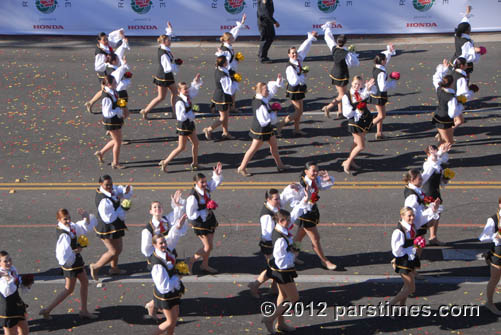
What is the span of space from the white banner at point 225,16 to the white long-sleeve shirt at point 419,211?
12.4 meters

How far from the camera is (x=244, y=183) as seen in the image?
15.6 metres

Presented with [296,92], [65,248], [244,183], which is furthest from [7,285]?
[296,92]

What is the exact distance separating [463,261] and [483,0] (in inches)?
520

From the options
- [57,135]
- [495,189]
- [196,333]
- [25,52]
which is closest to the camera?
[196,333]

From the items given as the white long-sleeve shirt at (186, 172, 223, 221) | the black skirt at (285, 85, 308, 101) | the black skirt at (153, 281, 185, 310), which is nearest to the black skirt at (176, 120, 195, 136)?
the black skirt at (285, 85, 308, 101)

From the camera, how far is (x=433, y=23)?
2367 cm

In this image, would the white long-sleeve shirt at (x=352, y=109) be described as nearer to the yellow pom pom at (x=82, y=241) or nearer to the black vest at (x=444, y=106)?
the black vest at (x=444, y=106)

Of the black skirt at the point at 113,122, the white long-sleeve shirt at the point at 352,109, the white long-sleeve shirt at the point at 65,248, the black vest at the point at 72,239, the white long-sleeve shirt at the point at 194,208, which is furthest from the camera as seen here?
the black skirt at the point at 113,122

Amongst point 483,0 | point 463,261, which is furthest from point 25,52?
point 463,261

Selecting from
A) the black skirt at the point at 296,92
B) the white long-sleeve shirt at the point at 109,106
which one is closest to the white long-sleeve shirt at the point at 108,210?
the white long-sleeve shirt at the point at 109,106

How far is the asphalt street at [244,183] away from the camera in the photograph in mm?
11539

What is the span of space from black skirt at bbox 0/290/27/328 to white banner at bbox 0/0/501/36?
15.2 metres

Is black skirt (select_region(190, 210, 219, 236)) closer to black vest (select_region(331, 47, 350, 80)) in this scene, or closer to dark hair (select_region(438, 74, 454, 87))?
dark hair (select_region(438, 74, 454, 87))

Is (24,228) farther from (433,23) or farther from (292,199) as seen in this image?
(433,23)
